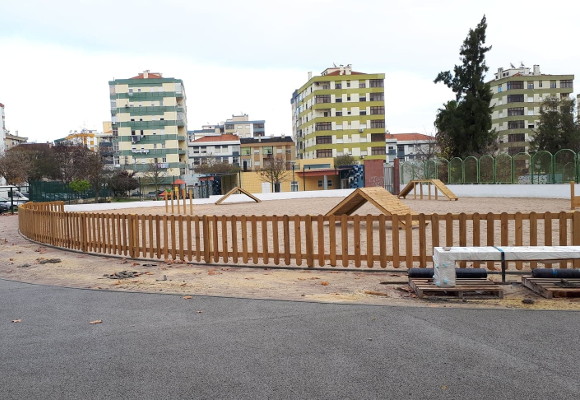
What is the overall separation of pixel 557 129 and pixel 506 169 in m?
30.0

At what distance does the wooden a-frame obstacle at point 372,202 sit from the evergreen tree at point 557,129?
161ft

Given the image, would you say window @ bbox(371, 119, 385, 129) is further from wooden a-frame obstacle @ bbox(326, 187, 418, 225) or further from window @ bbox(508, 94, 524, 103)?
wooden a-frame obstacle @ bbox(326, 187, 418, 225)

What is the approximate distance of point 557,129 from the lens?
2352 inches

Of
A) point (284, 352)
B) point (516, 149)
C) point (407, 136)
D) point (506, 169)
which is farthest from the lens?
point (407, 136)

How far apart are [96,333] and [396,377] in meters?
3.20

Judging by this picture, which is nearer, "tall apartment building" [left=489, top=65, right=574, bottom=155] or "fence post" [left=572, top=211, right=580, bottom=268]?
"fence post" [left=572, top=211, right=580, bottom=268]

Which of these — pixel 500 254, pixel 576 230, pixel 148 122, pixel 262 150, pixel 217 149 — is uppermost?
pixel 148 122

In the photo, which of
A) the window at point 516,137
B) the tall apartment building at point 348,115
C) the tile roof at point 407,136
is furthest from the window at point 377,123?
the tile roof at point 407,136

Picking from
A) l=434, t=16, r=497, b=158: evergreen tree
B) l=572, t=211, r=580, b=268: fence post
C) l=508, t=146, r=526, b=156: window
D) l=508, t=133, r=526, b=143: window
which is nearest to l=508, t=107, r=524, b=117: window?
l=508, t=133, r=526, b=143: window

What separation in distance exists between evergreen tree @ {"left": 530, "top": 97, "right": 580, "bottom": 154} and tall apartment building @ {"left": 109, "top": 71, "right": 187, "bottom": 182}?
2253 inches

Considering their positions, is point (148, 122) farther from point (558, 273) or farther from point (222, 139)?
point (558, 273)

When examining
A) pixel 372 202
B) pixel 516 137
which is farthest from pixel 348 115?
pixel 372 202

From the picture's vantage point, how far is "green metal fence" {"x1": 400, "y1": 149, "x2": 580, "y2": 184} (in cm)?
3058

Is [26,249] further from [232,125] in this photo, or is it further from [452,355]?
[232,125]
